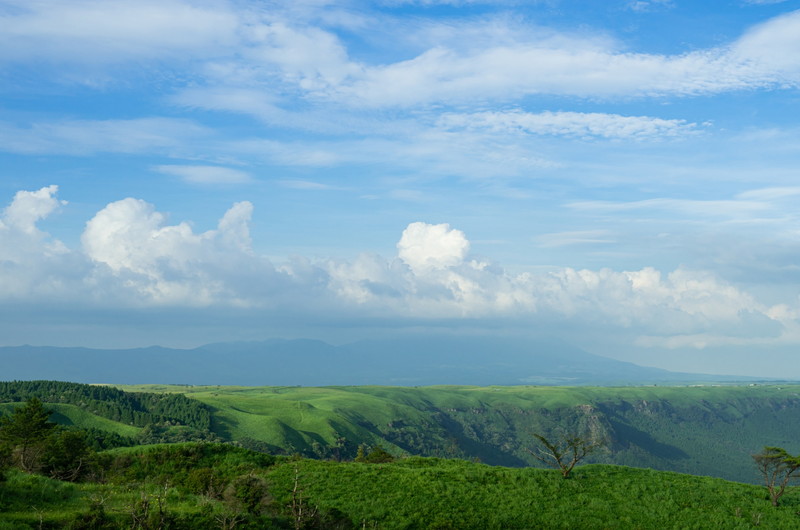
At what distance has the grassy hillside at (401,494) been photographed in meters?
40.4

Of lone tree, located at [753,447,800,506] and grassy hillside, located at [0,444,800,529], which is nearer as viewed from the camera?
grassy hillside, located at [0,444,800,529]

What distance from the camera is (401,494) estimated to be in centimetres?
5912

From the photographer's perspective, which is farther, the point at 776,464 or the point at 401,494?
the point at 776,464

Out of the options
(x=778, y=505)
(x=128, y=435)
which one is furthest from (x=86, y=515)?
(x=128, y=435)

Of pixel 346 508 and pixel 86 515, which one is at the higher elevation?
pixel 86 515

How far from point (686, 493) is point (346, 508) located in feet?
121

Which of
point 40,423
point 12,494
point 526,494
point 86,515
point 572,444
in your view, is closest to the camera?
point 86,515

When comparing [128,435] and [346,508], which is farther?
[128,435]

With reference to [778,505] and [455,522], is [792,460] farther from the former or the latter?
[455,522]

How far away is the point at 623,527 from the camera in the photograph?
178ft

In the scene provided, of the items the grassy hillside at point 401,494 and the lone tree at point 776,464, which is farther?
the lone tree at point 776,464

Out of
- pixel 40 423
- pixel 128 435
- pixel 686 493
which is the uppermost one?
pixel 40 423

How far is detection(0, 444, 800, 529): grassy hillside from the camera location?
133 ft

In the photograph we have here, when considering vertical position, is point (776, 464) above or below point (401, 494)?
above
